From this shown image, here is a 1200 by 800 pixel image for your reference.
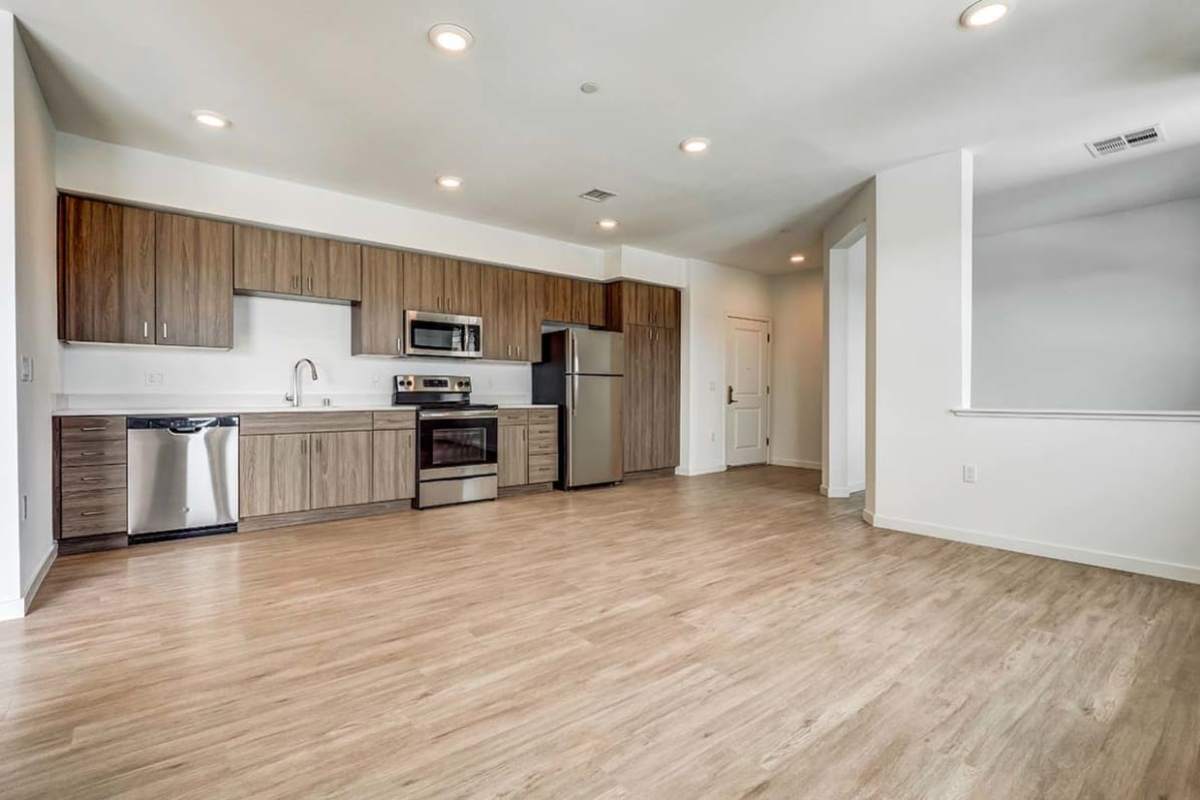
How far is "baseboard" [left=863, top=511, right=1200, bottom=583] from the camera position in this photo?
3.15 meters

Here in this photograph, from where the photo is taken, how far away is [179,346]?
4.06 meters

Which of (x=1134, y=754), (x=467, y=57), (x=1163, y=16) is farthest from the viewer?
(x=467, y=57)

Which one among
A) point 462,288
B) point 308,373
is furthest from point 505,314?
point 308,373

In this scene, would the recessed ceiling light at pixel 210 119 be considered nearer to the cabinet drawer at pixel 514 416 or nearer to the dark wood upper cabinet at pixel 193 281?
the dark wood upper cabinet at pixel 193 281

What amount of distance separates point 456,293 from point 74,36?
3.04 meters

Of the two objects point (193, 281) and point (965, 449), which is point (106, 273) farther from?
point (965, 449)

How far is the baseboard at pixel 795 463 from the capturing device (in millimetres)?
7780

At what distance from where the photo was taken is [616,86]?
10.1 feet

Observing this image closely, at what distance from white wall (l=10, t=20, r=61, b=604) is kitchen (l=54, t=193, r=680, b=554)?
11.1 inches

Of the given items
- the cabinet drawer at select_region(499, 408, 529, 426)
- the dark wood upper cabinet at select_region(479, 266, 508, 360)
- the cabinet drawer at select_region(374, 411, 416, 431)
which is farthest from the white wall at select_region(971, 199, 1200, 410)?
the cabinet drawer at select_region(374, 411, 416, 431)

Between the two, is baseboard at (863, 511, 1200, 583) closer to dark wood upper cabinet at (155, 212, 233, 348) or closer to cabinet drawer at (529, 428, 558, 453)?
cabinet drawer at (529, 428, 558, 453)

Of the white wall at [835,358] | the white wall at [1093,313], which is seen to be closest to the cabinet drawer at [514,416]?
the white wall at [835,358]

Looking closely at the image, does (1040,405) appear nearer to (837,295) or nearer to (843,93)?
(837,295)

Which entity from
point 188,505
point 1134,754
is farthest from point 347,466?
point 1134,754
